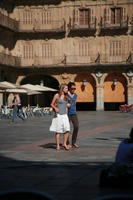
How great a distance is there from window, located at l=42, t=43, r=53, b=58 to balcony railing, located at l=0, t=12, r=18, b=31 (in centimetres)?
325

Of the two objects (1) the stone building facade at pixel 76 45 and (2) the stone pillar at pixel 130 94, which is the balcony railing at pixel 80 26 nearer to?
(1) the stone building facade at pixel 76 45

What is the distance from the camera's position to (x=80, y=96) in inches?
1906

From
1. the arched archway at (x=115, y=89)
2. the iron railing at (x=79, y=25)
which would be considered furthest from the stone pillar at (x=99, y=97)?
the iron railing at (x=79, y=25)

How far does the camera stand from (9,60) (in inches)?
1796

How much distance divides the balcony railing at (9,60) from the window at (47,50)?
8.20 feet

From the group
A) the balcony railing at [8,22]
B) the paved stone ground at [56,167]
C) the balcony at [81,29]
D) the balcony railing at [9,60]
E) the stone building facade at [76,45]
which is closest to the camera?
the paved stone ground at [56,167]

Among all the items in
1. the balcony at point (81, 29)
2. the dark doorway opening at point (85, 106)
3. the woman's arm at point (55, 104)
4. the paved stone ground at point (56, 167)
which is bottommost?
the dark doorway opening at point (85, 106)

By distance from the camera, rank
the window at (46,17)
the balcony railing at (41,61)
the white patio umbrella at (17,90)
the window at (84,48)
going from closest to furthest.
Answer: the white patio umbrella at (17,90) < the window at (84,48) < the balcony railing at (41,61) < the window at (46,17)

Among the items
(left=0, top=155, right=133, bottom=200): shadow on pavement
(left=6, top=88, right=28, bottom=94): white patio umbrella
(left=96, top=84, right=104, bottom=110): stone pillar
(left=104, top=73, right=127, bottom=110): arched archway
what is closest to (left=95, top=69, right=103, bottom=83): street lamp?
(left=96, top=84, right=104, bottom=110): stone pillar

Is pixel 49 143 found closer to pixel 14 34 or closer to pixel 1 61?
pixel 1 61

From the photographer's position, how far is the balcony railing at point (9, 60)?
44.1m

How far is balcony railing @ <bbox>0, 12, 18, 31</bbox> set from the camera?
44550mm

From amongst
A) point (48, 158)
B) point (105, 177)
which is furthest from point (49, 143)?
point (105, 177)

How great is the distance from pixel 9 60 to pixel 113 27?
10.2 metres
